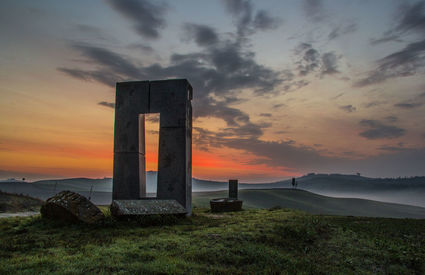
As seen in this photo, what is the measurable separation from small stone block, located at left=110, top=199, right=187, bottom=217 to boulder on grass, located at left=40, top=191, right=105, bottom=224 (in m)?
0.73

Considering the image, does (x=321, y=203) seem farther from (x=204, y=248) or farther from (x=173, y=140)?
(x=204, y=248)

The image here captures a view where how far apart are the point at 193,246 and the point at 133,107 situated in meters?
10.5

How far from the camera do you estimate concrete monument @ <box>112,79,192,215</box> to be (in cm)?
1556

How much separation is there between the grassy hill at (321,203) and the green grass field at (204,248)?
2102 inches

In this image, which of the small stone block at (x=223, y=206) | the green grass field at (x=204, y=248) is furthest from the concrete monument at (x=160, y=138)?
the green grass field at (x=204, y=248)

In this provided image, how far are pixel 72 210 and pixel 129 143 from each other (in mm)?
6316

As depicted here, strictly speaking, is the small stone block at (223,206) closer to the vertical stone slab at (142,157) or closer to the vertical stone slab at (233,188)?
the vertical stone slab at (142,157)

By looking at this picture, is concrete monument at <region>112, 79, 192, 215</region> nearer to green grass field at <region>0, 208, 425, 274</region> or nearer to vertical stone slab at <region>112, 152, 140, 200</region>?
vertical stone slab at <region>112, 152, 140, 200</region>

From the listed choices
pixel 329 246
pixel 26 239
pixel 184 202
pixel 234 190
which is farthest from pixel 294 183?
pixel 26 239

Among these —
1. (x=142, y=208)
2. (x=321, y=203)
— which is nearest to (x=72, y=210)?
(x=142, y=208)

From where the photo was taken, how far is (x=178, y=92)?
15.9 m

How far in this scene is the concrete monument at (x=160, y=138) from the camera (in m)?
15.6

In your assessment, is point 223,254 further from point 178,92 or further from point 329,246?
point 178,92

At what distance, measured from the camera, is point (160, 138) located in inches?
624
